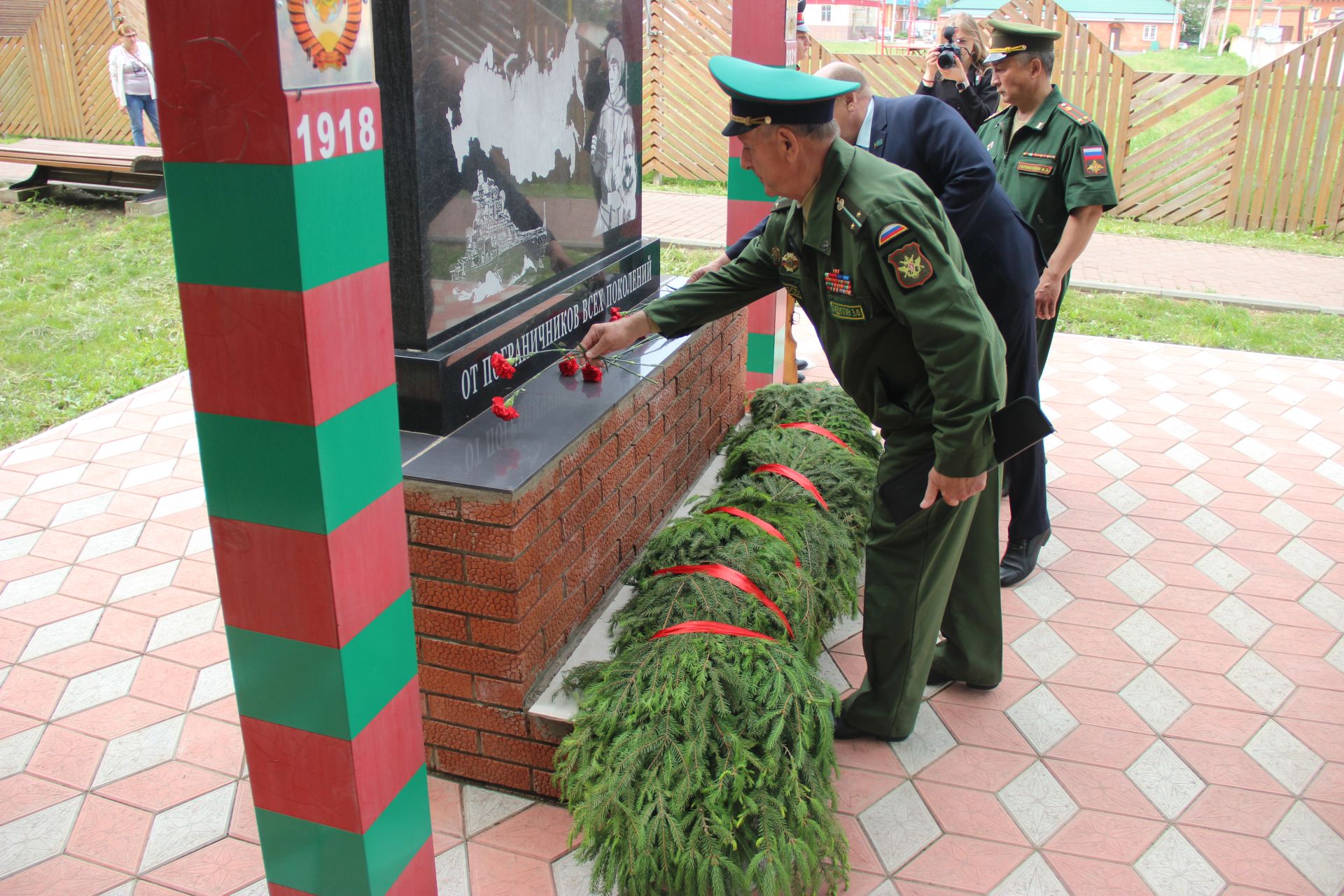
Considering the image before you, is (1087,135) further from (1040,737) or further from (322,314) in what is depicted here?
(322,314)

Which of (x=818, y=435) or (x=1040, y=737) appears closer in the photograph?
(x=1040, y=737)

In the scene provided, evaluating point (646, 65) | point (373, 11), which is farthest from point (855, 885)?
point (646, 65)

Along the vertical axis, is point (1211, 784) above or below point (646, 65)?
below

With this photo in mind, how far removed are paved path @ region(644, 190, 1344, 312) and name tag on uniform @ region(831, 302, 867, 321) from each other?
6.12 m

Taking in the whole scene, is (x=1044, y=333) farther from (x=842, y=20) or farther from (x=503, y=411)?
(x=842, y=20)

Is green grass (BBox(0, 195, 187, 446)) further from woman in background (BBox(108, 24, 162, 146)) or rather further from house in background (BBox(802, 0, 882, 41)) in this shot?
house in background (BBox(802, 0, 882, 41))

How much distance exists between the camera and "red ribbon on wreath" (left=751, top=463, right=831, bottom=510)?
10.1ft

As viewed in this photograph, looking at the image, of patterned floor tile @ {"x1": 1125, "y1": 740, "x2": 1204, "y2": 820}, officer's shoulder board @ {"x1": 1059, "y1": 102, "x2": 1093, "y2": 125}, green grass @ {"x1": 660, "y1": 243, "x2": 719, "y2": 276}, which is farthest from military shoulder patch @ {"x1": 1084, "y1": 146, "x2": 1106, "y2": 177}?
green grass @ {"x1": 660, "y1": 243, "x2": 719, "y2": 276}

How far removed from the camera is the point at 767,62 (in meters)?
4.07

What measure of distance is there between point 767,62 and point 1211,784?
293cm

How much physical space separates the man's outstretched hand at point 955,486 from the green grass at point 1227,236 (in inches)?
344

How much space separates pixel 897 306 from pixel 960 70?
10.6 ft

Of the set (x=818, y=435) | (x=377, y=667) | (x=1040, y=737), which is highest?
(x=377, y=667)

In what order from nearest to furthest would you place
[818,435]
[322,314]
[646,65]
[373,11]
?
[322,314]
[373,11]
[818,435]
[646,65]
